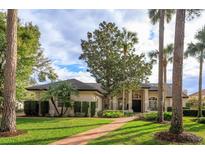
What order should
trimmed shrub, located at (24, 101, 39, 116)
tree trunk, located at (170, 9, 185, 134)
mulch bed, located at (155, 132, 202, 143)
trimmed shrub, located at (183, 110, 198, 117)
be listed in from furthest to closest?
trimmed shrub, located at (183, 110, 198, 117), trimmed shrub, located at (24, 101, 39, 116), tree trunk, located at (170, 9, 185, 134), mulch bed, located at (155, 132, 202, 143)

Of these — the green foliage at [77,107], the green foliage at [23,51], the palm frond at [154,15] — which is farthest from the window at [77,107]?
the palm frond at [154,15]

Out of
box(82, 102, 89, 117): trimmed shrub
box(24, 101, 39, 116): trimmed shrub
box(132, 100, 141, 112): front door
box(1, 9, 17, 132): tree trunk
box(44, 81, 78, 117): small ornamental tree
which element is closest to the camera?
box(1, 9, 17, 132): tree trunk

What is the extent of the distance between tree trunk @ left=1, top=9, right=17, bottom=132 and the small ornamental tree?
16226 mm

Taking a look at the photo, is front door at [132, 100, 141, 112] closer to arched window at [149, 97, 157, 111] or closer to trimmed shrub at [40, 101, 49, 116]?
arched window at [149, 97, 157, 111]

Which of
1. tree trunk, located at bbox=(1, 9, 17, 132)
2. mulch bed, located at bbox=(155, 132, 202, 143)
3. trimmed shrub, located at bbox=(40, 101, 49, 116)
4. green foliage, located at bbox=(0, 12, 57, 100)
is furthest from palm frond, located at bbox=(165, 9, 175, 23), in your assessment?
mulch bed, located at bbox=(155, 132, 202, 143)

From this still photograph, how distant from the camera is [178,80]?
1555 cm

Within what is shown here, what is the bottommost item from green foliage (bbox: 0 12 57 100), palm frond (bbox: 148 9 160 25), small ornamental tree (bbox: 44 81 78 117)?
small ornamental tree (bbox: 44 81 78 117)

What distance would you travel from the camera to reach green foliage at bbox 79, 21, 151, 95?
41094 millimetres

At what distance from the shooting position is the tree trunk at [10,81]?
16297mm

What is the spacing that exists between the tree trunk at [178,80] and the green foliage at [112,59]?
2498 centimetres

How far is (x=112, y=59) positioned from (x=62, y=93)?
1000 cm

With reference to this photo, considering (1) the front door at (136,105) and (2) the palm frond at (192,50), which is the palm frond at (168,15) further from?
(1) the front door at (136,105)

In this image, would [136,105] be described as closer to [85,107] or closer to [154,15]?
[85,107]
